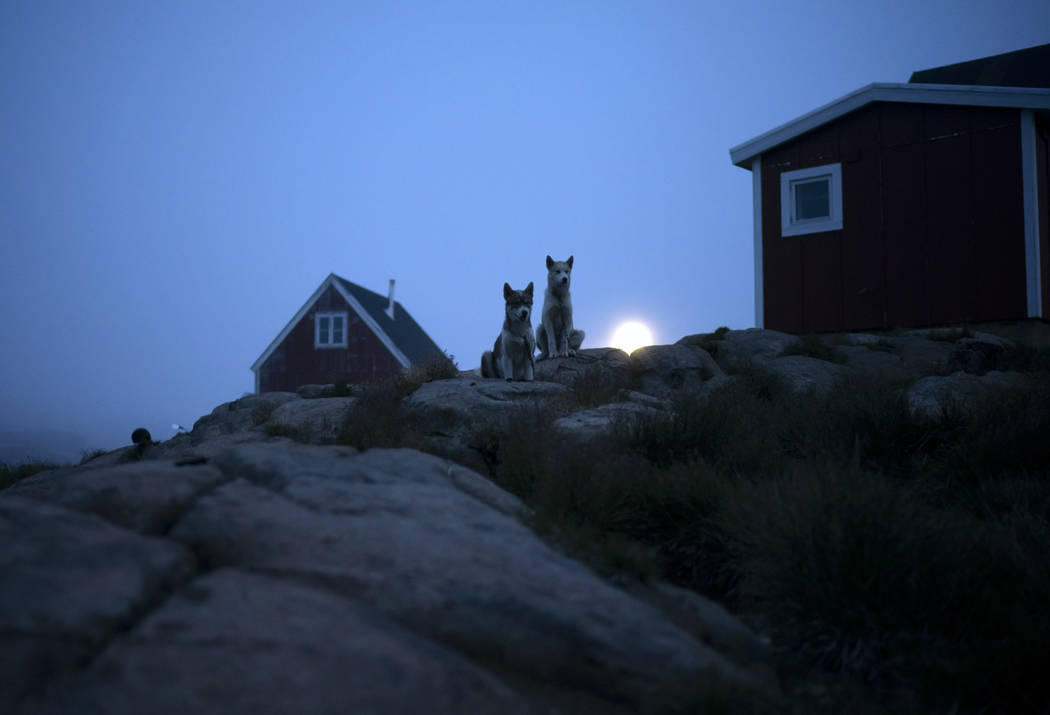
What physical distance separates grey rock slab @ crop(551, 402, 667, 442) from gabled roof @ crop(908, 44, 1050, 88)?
16.6 m

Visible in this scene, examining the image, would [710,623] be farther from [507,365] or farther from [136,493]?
[507,365]

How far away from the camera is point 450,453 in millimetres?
5984

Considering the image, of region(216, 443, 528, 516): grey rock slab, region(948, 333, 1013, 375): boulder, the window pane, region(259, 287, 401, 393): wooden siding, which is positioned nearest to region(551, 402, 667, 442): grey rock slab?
region(216, 443, 528, 516): grey rock slab

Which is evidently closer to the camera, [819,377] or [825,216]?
[819,377]

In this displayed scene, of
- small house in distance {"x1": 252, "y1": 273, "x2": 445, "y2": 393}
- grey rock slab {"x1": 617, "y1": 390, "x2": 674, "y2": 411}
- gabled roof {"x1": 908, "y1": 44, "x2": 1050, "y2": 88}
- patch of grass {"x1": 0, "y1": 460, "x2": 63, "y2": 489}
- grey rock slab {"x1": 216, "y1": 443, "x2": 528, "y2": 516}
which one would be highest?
gabled roof {"x1": 908, "y1": 44, "x2": 1050, "y2": 88}

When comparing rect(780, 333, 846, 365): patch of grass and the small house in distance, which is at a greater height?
the small house in distance

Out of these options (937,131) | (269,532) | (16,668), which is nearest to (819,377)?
(937,131)

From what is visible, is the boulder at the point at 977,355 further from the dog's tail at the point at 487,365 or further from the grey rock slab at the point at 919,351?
the dog's tail at the point at 487,365

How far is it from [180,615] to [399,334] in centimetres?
2848

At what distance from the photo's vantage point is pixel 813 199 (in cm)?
1642

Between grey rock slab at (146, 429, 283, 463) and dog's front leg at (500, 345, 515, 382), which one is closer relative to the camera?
grey rock slab at (146, 429, 283, 463)

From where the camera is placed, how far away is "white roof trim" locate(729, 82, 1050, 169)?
13812mm

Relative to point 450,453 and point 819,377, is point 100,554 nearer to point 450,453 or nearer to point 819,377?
point 450,453

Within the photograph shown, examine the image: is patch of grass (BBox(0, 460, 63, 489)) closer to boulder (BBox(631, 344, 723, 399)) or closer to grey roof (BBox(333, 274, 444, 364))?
boulder (BBox(631, 344, 723, 399))
